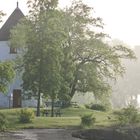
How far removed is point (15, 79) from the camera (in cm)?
5897

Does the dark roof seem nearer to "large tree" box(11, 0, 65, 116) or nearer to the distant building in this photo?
the distant building

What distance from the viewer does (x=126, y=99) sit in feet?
419

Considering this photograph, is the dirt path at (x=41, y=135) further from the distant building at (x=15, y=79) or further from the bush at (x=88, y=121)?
the distant building at (x=15, y=79)

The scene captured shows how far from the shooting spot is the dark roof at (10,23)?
6122cm

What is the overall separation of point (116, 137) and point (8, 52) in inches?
1307

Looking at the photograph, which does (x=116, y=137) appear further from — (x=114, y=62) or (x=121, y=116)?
(x=114, y=62)

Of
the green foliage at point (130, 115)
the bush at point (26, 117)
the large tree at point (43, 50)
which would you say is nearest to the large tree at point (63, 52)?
the large tree at point (43, 50)

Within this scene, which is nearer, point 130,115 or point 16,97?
point 130,115

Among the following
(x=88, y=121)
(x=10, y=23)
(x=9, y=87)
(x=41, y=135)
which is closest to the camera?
(x=41, y=135)

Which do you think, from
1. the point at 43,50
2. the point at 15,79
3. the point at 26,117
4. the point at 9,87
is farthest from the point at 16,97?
the point at 26,117

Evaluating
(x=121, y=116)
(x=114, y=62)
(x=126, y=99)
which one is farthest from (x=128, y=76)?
(x=121, y=116)

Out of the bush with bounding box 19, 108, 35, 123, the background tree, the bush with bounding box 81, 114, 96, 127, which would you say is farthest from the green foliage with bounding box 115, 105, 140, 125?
the background tree

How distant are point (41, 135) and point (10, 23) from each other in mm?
32527

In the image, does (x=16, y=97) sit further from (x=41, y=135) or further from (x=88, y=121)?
(x=41, y=135)
